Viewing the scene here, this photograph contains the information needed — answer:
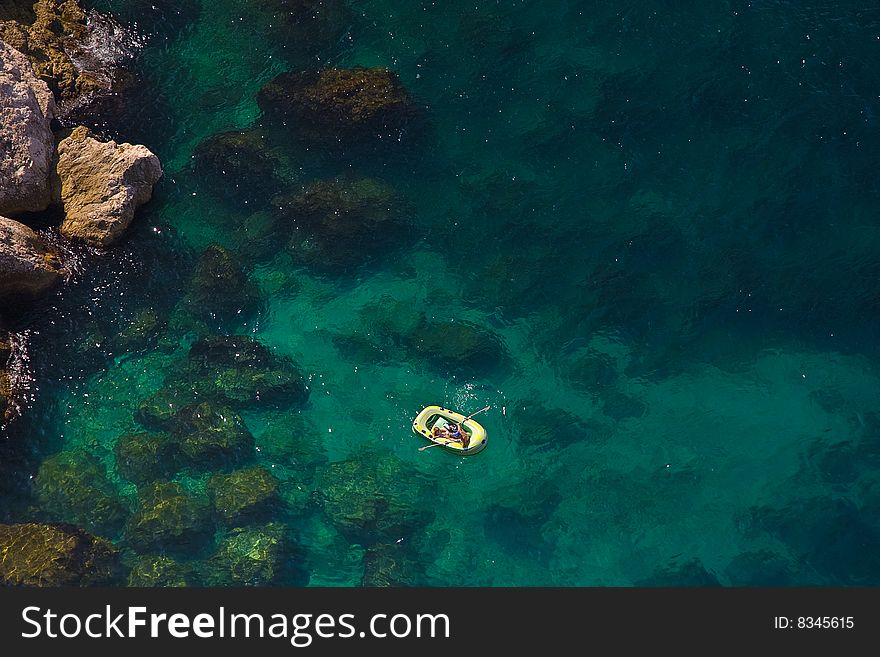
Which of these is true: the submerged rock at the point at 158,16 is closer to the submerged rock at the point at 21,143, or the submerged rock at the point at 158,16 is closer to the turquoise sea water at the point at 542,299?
the turquoise sea water at the point at 542,299

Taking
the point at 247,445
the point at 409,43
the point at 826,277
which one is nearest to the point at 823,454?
the point at 826,277

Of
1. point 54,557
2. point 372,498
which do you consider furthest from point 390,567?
point 54,557

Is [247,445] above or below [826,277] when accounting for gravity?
below

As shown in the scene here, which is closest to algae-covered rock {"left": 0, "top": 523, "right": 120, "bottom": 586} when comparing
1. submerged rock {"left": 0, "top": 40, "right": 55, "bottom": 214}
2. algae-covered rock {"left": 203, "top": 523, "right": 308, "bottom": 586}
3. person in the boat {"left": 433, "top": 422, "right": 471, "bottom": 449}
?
algae-covered rock {"left": 203, "top": 523, "right": 308, "bottom": 586}

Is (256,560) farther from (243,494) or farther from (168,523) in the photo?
(168,523)

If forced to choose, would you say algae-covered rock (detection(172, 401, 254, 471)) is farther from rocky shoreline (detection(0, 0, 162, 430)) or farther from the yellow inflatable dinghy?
the yellow inflatable dinghy

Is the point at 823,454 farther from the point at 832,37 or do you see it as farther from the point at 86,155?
the point at 86,155
